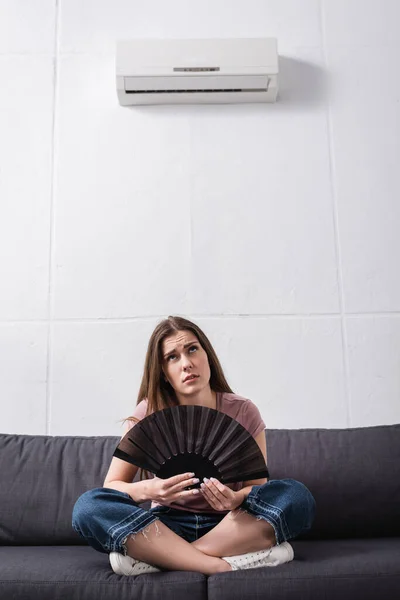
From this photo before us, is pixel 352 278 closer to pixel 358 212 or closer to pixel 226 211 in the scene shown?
pixel 358 212

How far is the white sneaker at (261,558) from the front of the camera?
1.93 m

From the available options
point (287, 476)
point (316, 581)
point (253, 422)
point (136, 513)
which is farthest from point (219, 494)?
point (287, 476)

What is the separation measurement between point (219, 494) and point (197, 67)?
2092 mm

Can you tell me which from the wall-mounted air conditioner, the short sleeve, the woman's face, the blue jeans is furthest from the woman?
the wall-mounted air conditioner

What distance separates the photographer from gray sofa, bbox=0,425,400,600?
1.81m

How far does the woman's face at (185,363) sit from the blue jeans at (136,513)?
457 millimetres

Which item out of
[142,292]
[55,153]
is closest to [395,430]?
[142,292]

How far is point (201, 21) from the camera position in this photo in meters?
3.46

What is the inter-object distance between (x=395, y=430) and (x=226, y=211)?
4.23 ft

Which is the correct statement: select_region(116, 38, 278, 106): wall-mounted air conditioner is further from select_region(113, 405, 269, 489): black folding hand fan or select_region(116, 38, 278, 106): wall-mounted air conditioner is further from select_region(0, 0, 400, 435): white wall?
select_region(113, 405, 269, 489): black folding hand fan

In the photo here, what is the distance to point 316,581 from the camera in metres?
1.81

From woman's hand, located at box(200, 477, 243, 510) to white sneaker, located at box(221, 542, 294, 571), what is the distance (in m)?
0.14

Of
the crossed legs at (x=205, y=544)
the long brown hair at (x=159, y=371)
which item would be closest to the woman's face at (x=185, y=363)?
the long brown hair at (x=159, y=371)

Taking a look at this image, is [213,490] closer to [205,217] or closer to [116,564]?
[116,564]
